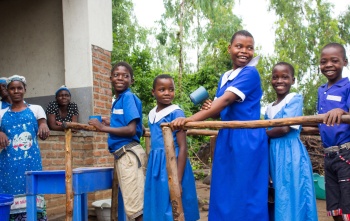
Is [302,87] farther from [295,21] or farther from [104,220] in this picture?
[104,220]

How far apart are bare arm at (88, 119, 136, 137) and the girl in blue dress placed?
70 centimetres

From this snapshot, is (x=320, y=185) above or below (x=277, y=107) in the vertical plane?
below

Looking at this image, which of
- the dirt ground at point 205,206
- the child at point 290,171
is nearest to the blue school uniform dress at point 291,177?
the child at point 290,171

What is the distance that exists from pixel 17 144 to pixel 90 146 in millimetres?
1792

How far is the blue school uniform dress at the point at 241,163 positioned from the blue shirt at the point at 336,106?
54 centimetres

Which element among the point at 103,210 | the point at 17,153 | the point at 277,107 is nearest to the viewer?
the point at 277,107

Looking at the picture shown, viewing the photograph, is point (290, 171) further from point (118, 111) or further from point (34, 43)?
point (34, 43)

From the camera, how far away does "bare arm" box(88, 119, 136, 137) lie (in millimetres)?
3209

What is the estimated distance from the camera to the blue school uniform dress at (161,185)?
3037 mm

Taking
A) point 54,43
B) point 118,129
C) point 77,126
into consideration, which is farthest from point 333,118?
point 54,43

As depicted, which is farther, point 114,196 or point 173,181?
point 114,196

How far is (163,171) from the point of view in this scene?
10.1 feet

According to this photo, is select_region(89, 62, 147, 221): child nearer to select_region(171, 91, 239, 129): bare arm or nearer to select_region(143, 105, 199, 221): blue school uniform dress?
select_region(143, 105, 199, 221): blue school uniform dress

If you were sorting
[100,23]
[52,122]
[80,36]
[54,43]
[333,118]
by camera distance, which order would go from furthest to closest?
[54,43] < [100,23] < [80,36] < [52,122] < [333,118]
